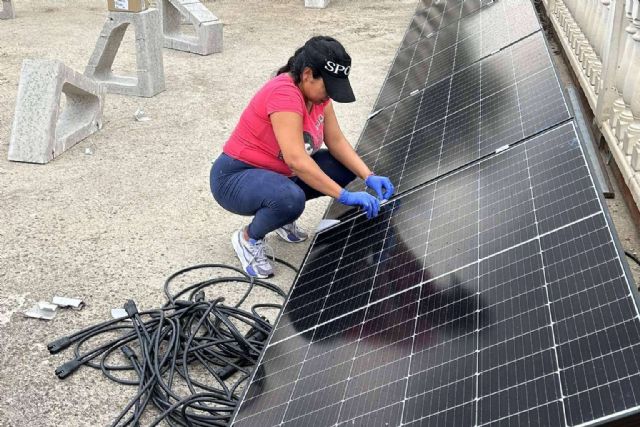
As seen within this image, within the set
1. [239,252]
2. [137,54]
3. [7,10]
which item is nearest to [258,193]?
[239,252]

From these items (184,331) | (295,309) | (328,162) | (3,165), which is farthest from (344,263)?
(3,165)

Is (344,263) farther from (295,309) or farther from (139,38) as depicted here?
(139,38)

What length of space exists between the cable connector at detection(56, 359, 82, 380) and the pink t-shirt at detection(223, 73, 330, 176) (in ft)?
5.02

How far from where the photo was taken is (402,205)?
4.48 meters

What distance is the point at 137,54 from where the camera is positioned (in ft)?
29.2

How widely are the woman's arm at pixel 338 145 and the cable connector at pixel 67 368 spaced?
190cm

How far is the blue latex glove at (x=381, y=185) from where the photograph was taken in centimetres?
471

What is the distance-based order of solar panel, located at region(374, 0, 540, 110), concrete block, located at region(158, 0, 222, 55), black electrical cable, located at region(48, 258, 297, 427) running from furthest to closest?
concrete block, located at region(158, 0, 222, 55) → solar panel, located at region(374, 0, 540, 110) → black electrical cable, located at region(48, 258, 297, 427)

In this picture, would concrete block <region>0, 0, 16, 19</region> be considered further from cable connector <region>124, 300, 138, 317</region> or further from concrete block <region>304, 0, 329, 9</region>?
cable connector <region>124, 300, 138, 317</region>

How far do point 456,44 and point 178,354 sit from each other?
383cm

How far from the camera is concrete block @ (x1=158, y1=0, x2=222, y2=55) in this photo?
1052 cm

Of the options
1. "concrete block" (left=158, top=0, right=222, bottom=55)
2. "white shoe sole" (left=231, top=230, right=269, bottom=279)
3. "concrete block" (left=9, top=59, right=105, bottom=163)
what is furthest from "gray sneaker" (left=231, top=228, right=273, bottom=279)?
"concrete block" (left=158, top=0, right=222, bottom=55)

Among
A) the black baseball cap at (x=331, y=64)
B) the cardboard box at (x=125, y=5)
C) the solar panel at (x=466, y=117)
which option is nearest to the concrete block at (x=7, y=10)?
the cardboard box at (x=125, y=5)

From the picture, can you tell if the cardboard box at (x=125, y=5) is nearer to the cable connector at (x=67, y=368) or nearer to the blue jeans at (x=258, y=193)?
the blue jeans at (x=258, y=193)
